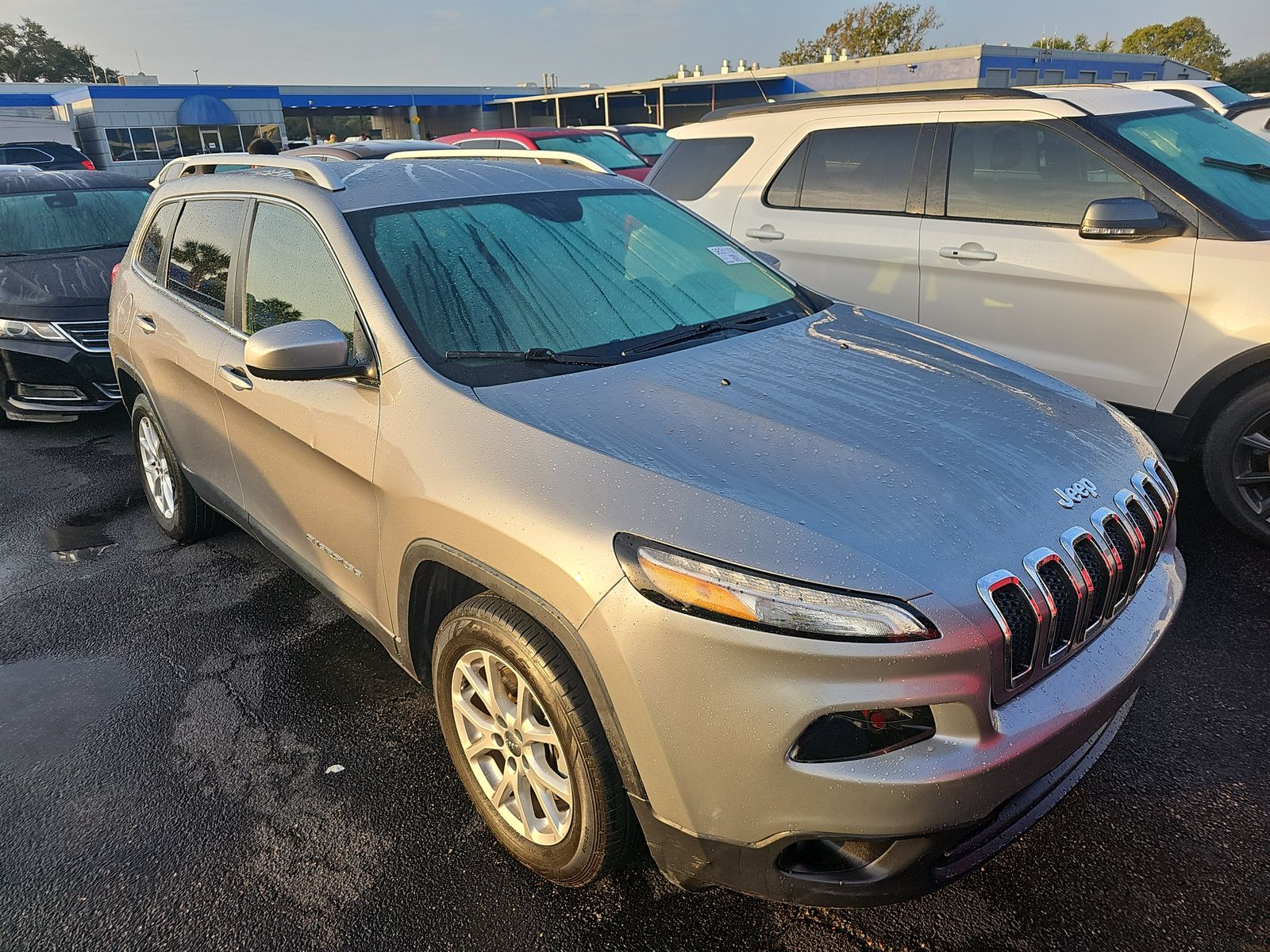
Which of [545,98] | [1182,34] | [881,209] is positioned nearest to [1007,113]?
[881,209]

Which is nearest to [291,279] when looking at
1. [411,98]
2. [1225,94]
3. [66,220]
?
[66,220]

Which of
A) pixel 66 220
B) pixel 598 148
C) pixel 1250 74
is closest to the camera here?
pixel 66 220

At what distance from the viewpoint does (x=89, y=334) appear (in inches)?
231

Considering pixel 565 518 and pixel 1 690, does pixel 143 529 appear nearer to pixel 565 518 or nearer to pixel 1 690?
pixel 1 690

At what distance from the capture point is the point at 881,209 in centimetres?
482

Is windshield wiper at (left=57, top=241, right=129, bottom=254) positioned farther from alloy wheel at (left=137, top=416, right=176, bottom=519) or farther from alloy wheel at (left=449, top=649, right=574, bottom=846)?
alloy wheel at (left=449, top=649, right=574, bottom=846)

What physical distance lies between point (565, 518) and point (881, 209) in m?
3.72

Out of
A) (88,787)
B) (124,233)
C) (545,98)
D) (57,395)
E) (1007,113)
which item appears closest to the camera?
(88,787)

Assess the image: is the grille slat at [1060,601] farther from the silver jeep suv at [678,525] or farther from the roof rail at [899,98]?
the roof rail at [899,98]

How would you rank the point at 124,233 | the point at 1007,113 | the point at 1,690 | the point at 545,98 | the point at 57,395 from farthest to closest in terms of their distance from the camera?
the point at 545,98, the point at 124,233, the point at 57,395, the point at 1007,113, the point at 1,690

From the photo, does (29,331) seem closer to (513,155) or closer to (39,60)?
(513,155)

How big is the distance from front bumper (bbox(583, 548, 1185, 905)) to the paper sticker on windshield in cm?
193

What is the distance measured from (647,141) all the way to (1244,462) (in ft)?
36.2

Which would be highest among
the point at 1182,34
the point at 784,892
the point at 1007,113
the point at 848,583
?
the point at 1182,34
